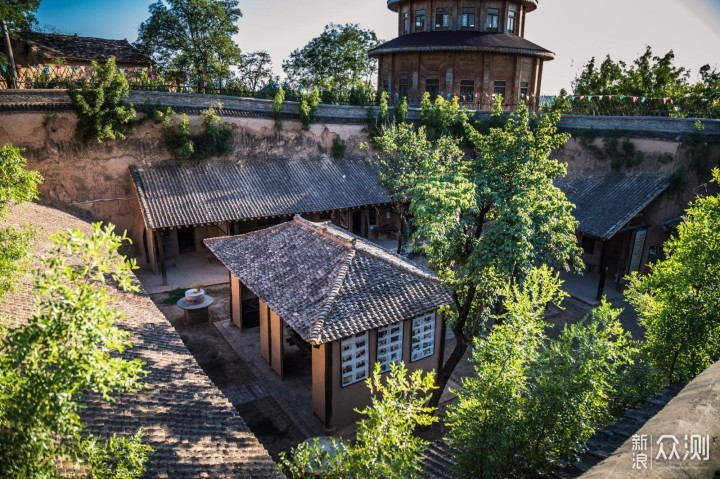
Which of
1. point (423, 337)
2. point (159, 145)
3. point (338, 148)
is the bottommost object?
point (423, 337)

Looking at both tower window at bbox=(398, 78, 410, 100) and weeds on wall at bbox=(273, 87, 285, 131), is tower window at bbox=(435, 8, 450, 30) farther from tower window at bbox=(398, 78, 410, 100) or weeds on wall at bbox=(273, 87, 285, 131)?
weeds on wall at bbox=(273, 87, 285, 131)

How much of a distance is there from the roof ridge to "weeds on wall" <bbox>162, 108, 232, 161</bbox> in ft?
46.7

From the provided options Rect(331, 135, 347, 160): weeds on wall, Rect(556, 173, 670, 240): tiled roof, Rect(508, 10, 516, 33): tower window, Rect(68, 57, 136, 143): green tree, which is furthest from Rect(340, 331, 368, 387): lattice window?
Rect(508, 10, 516, 33): tower window

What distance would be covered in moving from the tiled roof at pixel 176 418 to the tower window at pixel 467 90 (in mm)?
27949

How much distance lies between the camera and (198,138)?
24.8 m

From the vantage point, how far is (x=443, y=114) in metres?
29.5

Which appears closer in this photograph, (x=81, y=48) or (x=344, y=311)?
(x=344, y=311)

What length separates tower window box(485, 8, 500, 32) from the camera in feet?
113

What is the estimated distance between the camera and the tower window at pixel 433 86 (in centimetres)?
3441

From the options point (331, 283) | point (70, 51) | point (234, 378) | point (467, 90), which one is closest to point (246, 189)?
point (234, 378)

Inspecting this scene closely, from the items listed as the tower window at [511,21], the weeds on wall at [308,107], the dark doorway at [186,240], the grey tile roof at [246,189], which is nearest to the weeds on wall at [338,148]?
the grey tile roof at [246,189]

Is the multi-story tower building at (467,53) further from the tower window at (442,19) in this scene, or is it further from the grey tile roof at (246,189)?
the grey tile roof at (246,189)

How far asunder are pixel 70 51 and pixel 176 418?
3143 centimetres

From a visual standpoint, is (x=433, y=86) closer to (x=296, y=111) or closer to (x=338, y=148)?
(x=338, y=148)
